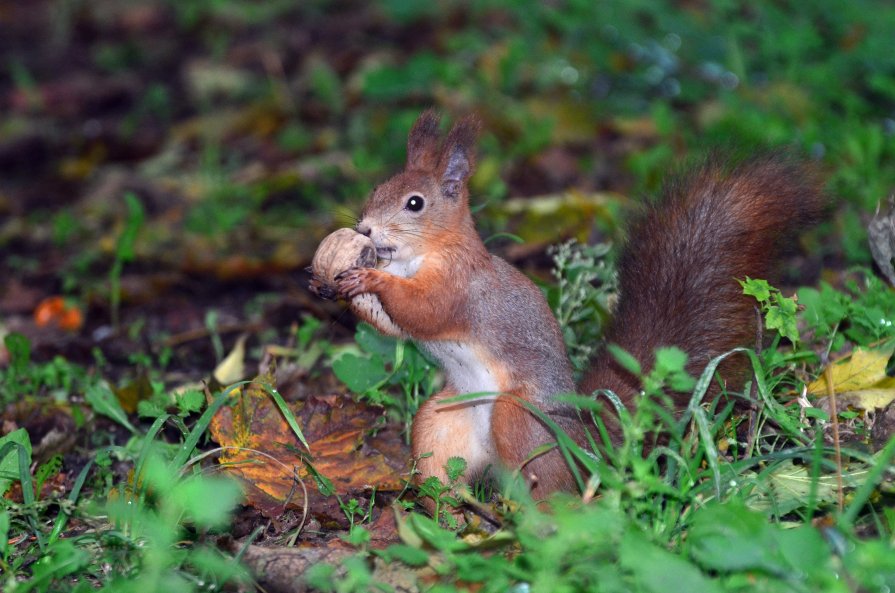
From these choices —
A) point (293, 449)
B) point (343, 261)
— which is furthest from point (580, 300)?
point (293, 449)

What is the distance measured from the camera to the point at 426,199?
2.48 m

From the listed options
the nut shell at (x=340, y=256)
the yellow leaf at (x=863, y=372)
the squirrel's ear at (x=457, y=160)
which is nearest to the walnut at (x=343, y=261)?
the nut shell at (x=340, y=256)

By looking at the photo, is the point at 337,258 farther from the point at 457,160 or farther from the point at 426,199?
the point at 457,160

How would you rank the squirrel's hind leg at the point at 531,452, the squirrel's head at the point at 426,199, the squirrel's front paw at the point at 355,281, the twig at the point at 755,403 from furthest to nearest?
the squirrel's head at the point at 426,199
the squirrel's front paw at the point at 355,281
the squirrel's hind leg at the point at 531,452
the twig at the point at 755,403

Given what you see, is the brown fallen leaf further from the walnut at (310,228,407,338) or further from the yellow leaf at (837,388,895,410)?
the yellow leaf at (837,388,895,410)

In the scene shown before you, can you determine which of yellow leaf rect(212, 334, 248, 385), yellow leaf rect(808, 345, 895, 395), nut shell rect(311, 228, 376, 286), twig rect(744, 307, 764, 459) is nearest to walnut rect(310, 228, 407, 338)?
nut shell rect(311, 228, 376, 286)

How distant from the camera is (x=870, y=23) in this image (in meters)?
4.48

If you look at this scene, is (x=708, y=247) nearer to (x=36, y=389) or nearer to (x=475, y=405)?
(x=475, y=405)

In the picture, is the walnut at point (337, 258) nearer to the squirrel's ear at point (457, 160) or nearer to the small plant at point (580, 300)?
the squirrel's ear at point (457, 160)

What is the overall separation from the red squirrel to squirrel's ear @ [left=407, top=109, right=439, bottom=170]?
0.12 metres

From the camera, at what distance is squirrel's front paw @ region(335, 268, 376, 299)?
2.33 meters

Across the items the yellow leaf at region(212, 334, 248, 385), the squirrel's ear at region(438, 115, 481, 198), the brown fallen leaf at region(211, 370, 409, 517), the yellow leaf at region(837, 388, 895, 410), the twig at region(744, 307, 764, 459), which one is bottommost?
the yellow leaf at region(212, 334, 248, 385)

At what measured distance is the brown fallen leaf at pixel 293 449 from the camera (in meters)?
2.30

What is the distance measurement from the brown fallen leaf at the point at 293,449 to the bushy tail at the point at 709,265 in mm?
530
